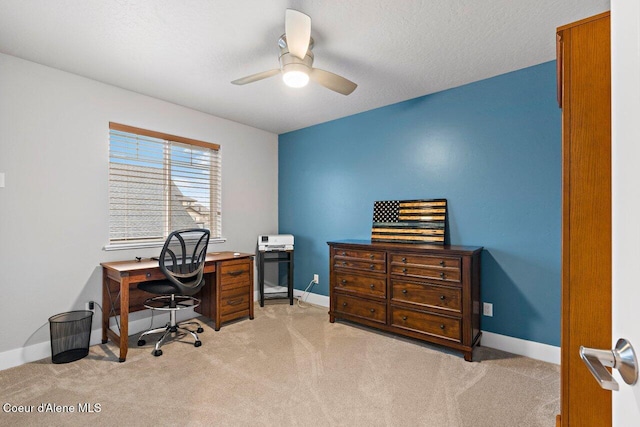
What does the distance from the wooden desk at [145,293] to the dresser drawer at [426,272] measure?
1.72 meters

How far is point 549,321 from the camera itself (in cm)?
258

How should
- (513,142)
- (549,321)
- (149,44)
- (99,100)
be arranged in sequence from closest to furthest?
(149,44) < (549,321) < (513,142) < (99,100)

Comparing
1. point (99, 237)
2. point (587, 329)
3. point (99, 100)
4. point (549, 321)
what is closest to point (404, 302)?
point (549, 321)

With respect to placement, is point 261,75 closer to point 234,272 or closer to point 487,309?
point 234,272

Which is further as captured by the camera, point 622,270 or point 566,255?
point 566,255

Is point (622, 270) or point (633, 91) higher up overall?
point (633, 91)

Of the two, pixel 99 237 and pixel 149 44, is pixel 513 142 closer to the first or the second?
pixel 149 44

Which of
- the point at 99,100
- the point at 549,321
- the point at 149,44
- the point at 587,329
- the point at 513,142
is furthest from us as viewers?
the point at 99,100

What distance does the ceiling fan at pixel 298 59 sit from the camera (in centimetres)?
187

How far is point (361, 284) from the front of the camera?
327 centimetres

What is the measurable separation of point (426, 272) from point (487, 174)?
3.67 feet

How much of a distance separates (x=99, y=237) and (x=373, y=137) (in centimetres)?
314

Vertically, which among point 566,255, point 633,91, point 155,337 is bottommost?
point 155,337

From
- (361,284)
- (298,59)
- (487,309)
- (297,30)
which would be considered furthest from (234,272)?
(487,309)
